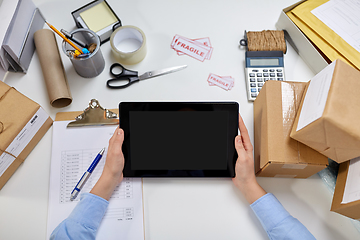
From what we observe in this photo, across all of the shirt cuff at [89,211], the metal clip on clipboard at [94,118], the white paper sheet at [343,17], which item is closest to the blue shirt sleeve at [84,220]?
the shirt cuff at [89,211]

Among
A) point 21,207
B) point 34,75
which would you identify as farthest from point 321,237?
point 34,75

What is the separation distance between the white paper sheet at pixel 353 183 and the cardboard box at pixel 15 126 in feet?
2.71

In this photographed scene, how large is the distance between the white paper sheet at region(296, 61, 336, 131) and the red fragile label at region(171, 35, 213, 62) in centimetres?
36

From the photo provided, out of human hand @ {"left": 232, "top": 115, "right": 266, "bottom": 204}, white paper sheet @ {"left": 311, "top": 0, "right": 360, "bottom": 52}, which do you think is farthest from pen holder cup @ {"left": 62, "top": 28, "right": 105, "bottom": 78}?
white paper sheet @ {"left": 311, "top": 0, "right": 360, "bottom": 52}

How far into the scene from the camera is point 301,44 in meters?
0.82

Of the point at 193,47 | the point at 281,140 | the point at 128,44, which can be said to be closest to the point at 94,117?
the point at 128,44

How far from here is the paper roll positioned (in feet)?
2.46

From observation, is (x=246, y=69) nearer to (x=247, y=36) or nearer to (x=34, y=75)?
(x=247, y=36)

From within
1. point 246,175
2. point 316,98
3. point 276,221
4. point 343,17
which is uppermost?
point 343,17

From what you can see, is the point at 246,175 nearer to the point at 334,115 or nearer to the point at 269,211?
the point at 269,211

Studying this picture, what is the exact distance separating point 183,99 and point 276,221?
43cm

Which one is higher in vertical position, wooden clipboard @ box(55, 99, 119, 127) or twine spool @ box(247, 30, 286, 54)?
twine spool @ box(247, 30, 286, 54)

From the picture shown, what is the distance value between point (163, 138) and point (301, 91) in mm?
386

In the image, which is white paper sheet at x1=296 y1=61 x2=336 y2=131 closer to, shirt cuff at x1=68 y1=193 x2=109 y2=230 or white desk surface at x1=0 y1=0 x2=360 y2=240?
white desk surface at x1=0 y1=0 x2=360 y2=240
